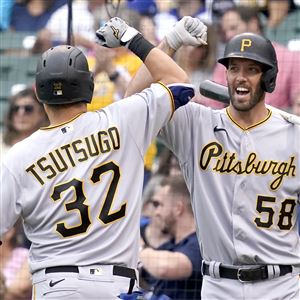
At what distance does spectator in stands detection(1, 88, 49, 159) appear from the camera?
796 centimetres

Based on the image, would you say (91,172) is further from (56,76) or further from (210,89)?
(210,89)

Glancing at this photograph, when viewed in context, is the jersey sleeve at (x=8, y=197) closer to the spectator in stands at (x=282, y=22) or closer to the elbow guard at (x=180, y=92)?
the elbow guard at (x=180, y=92)

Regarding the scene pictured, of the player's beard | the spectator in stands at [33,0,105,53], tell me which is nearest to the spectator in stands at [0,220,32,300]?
the spectator in stands at [33,0,105,53]

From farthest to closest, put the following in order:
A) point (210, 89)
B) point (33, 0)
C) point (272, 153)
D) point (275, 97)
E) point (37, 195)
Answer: point (33, 0) → point (275, 97) → point (210, 89) → point (272, 153) → point (37, 195)

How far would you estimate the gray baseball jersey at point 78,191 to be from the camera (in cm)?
413

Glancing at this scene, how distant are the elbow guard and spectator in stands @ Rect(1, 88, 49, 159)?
3576mm

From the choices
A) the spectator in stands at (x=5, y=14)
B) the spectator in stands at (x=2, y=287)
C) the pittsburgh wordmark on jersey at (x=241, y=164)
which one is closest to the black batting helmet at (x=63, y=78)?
the pittsburgh wordmark on jersey at (x=241, y=164)

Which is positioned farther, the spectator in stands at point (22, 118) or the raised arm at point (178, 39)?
the spectator in stands at point (22, 118)

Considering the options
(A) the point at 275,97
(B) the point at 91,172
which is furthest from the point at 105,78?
(B) the point at 91,172

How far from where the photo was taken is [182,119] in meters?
4.84

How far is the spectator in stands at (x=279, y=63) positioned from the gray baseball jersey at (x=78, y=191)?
3.33 m

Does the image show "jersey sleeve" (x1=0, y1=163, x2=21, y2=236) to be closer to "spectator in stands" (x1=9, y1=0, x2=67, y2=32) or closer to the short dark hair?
A: the short dark hair

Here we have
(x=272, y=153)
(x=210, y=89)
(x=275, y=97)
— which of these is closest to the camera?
(x=272, y=153)

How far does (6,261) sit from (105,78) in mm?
1609
